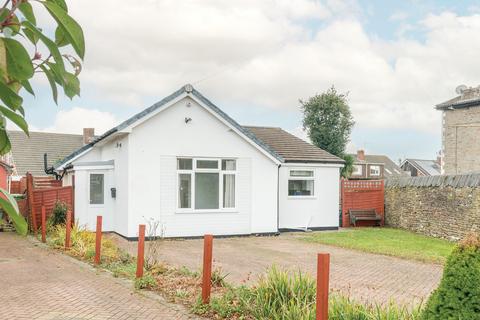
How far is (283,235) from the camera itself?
19047mm

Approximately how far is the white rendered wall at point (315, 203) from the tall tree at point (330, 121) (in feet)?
37.5

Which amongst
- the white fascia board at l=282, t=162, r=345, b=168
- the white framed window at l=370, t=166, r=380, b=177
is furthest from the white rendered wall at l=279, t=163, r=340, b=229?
the white framed window at l=370, t=166, r=380, b=177

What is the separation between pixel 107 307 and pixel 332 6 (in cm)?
696

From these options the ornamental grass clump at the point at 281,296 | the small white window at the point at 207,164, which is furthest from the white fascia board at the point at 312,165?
the ornamental grass clump at the point at 281,296

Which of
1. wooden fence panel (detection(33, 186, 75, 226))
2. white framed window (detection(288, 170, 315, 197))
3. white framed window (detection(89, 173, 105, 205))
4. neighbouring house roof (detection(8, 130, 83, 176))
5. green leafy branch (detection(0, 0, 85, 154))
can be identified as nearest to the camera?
green leafy branch (detection(0, 0, 85, 154))

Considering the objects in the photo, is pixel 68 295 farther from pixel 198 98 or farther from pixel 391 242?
pixel 391 242

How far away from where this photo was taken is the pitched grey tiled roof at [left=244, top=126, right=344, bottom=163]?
20547 millimetres

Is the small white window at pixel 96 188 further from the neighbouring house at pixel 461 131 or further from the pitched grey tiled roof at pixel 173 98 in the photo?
the neighbouring house at pixel 461 131

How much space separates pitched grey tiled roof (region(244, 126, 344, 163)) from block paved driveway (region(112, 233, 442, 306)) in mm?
4378

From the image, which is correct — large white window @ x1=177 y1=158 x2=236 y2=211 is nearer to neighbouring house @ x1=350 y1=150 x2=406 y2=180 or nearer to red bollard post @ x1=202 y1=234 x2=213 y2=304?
red bollard post @ x1=202 y1=234 x2=213 y2=304

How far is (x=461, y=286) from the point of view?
4223 millimetres

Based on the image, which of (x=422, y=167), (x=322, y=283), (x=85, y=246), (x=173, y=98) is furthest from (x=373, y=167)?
(x=322, y=283)

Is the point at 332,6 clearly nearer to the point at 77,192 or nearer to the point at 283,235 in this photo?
the point at 283,235

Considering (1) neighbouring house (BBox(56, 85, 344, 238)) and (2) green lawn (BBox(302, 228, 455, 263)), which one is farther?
(1) neighbouring house (BBox(56, 85, 344, 238))
